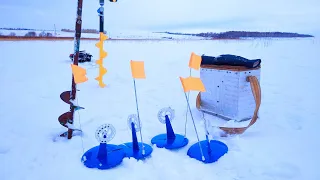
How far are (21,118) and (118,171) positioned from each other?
232 centimetres

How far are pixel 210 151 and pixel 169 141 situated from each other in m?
0.56

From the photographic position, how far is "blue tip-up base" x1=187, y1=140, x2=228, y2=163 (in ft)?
9.22

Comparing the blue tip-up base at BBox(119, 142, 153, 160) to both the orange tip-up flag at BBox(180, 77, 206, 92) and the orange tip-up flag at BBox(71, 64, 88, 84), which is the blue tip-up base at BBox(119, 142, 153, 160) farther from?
the orange tip-up flag at BBox(71, 64, 88, 84)

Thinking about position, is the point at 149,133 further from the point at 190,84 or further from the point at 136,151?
the point at 190,84

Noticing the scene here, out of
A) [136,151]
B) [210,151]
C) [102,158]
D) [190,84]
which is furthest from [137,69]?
[210,151]

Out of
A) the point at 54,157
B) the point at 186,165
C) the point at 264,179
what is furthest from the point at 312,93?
the point at 54,157

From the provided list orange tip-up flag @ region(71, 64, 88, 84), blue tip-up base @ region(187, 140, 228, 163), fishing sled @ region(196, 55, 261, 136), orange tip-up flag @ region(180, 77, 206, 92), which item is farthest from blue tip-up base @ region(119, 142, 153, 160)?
fishing sled @ region(196, 55, 261, 136)

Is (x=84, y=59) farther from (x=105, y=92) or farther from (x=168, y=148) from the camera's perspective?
(x=168, y=148)

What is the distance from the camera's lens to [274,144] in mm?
3174

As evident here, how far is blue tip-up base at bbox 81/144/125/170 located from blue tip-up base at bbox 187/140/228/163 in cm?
85

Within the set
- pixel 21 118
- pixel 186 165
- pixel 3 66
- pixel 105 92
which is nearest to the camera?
pixel 186 165

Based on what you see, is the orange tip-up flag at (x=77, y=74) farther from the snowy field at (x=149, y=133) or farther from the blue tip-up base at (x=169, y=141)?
the blue tip-up base at (x=169, y=141)

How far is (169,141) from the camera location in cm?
319

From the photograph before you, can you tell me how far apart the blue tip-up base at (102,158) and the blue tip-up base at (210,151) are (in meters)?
0.85
